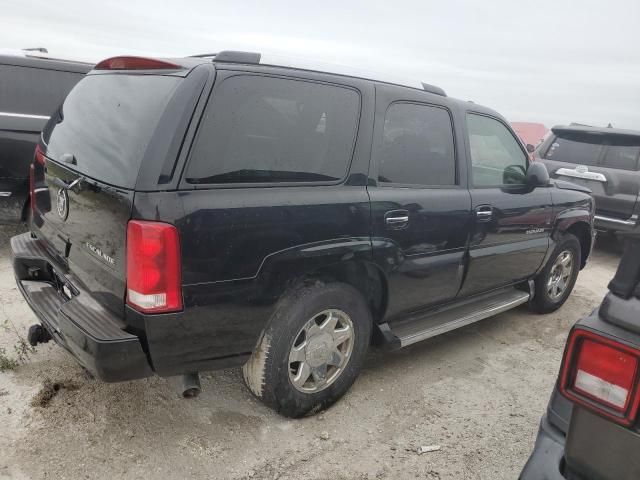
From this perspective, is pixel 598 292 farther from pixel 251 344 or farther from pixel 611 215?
pixel 251 344

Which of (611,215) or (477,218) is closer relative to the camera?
(477,218)

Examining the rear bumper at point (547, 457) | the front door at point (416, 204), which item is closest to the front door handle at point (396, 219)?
the front door at point (416, 204)

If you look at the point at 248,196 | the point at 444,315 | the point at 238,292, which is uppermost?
the point at 248,196

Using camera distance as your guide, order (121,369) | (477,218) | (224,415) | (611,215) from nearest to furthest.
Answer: (121,369), (224,415), (477,218), (611,215)

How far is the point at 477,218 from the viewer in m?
3.40

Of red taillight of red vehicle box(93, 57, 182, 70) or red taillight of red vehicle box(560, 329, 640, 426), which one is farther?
red taillight of red vehicle box(93, 57, 182, 70)

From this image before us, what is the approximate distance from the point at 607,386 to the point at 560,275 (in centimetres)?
359

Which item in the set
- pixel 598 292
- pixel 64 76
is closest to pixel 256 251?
pixel 64 76

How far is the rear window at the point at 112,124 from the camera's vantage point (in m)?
2.20

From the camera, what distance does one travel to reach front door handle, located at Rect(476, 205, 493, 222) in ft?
11.2

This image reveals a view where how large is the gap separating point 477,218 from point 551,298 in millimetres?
1778

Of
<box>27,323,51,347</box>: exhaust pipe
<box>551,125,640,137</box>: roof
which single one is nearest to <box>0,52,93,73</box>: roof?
<box>27,323,51,347</box>: exhaust pipe

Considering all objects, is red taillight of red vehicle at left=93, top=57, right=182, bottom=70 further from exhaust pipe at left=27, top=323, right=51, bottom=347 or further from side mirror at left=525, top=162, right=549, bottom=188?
side mirror at left=525, top=162, right=549, bottom=188

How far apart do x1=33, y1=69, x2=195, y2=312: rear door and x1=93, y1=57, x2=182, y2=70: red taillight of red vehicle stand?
6cm
